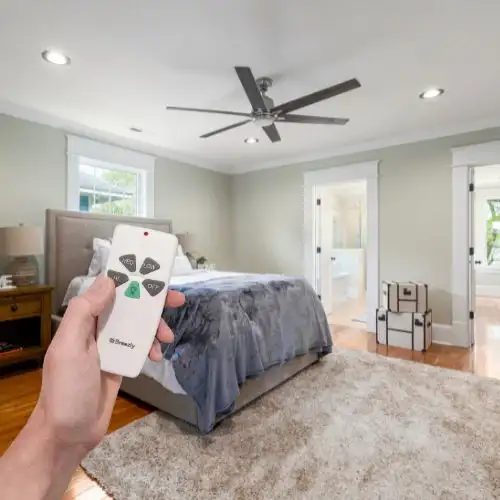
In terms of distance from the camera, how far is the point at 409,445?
5.61 ft

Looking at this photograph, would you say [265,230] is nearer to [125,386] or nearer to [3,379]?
[125,386]

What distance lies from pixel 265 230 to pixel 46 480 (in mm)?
4813

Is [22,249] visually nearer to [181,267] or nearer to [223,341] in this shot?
[181,267]

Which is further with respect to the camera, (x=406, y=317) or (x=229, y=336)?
(x=406, y=317)

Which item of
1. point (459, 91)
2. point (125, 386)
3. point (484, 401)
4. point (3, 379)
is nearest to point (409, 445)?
point (484, 401)

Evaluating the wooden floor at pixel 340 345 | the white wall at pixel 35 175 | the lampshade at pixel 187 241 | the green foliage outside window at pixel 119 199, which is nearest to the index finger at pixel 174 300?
the wooden floor at pixel 340 345

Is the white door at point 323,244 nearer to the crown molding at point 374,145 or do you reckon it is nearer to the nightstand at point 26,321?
the crown molding at point 374,145

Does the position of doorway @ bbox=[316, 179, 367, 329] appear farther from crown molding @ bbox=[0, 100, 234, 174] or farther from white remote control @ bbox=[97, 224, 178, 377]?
white remote control @ bbox=[97, 224, 178, 377]

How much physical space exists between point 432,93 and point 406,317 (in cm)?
222

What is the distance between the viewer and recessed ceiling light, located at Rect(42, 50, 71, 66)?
2.19 m

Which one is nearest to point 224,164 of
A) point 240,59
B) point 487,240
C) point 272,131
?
point 272,131

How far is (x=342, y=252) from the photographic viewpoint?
6551 millimetres

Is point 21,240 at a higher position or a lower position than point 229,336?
higher

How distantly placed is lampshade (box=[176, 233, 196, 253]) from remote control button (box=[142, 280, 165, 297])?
3.73m
